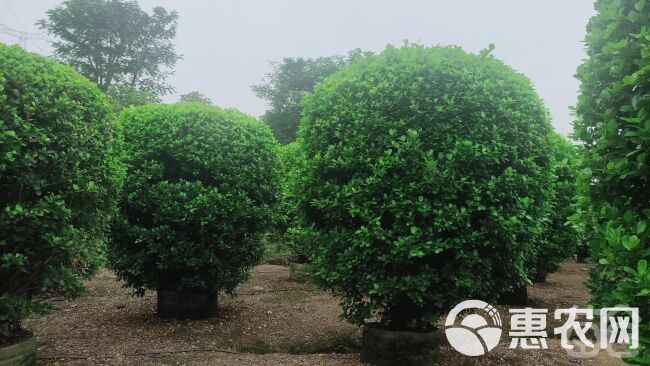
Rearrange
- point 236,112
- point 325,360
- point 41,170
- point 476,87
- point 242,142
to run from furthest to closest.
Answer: point 236,112, point 242,142, point 325,360, point 476,87, point 41,170

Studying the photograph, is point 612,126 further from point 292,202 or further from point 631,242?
point 292,202

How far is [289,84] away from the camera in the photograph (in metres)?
48.7

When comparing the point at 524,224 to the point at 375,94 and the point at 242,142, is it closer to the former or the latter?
the point at 375,94

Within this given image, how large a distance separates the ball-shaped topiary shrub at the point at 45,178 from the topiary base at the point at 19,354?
0.17 m

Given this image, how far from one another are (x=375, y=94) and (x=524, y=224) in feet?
6.97

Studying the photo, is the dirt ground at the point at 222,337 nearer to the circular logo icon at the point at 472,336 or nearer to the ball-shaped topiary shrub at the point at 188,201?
the circular logo icon at the point at 472,336

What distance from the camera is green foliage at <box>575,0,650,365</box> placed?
2979 mm

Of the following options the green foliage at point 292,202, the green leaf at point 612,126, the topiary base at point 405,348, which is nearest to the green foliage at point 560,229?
the topiary base at point 405,348

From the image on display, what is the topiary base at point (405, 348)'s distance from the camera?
5430mm

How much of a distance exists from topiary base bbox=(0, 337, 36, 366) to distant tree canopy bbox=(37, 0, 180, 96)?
124 ft

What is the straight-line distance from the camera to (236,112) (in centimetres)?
805

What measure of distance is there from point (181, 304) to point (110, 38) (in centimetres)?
3964

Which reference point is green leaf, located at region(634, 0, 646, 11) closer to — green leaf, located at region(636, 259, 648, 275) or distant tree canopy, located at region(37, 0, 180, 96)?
green leaf, located at region(636, 259, 648, 275)

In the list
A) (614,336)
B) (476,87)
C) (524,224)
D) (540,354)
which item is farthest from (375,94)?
(540,354)
